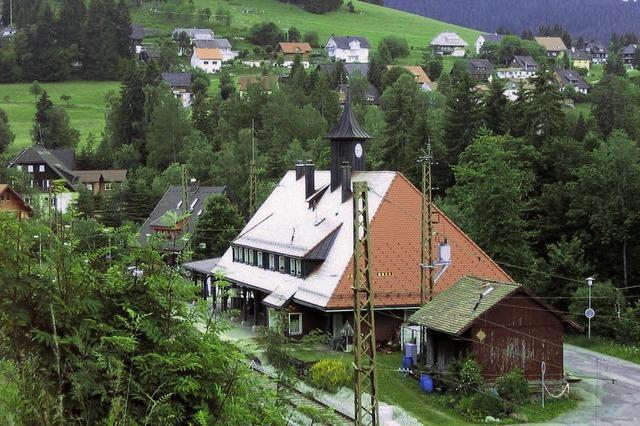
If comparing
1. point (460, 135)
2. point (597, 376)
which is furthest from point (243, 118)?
point (597, 376)

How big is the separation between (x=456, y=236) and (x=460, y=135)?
23461 mm

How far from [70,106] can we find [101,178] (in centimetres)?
4438

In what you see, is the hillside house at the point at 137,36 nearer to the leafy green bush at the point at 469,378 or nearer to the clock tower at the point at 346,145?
the clock tower at the point at 346,145

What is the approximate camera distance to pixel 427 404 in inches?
1182

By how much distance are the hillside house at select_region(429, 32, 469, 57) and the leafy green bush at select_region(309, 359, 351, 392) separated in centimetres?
15958

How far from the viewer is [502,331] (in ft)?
104

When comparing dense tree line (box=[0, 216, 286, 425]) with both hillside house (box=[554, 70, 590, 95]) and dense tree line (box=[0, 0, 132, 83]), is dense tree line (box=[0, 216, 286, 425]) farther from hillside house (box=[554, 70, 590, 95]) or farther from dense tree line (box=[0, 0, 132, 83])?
dense tree line (box=[0, 0, 132, 83])

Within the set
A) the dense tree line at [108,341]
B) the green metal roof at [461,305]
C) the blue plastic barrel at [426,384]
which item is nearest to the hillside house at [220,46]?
the green metal roof at [461,305]

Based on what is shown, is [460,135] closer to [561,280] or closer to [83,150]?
[561,280]

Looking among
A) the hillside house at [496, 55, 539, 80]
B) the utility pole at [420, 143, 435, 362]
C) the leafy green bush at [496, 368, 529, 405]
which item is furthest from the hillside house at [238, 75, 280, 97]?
the leafy green bush at [496, 368, 529, 405]

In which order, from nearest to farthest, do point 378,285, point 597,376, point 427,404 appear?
1. point 427,404
2. point 597,376
3. point 378,285

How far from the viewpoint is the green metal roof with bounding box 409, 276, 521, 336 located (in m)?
31.4

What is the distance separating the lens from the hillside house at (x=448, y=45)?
189m

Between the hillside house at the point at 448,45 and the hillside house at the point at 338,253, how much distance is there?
144 metres
